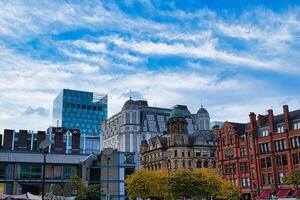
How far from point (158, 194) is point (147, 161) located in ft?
147

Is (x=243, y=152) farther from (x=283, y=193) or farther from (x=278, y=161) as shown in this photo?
(x=283, y=193)

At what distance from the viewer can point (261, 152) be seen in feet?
290

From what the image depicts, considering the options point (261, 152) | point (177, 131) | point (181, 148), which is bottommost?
point (261, 152)

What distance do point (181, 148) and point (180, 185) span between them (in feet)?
143

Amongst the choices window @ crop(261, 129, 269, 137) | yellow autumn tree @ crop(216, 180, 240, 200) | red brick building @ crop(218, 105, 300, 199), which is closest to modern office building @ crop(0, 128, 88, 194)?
yellow autumn tree @ crop(216, 180, 240, 200)

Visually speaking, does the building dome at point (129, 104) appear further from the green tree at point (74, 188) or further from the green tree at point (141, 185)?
the green tree at point (74, 188)

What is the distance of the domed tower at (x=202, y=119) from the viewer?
190625 mm

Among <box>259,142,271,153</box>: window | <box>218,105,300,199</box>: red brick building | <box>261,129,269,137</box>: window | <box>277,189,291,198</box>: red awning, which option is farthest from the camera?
<box>261,129,269,137</box>: window

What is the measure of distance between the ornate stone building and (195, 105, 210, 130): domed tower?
64297mm

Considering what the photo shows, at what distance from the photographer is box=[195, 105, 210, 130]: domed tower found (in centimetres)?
19062

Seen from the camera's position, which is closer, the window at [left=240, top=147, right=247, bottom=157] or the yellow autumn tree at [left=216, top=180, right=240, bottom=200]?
the yellow autumn tree at [left=216, top=180, right=240, bottom=200]

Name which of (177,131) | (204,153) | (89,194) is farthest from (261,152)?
(89,194)

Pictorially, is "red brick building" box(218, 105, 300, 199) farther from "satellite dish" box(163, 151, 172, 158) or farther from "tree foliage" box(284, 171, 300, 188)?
"satellite dish" box(163, 151, 172, 158)

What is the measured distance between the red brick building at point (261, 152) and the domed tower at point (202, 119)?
9011 cm
